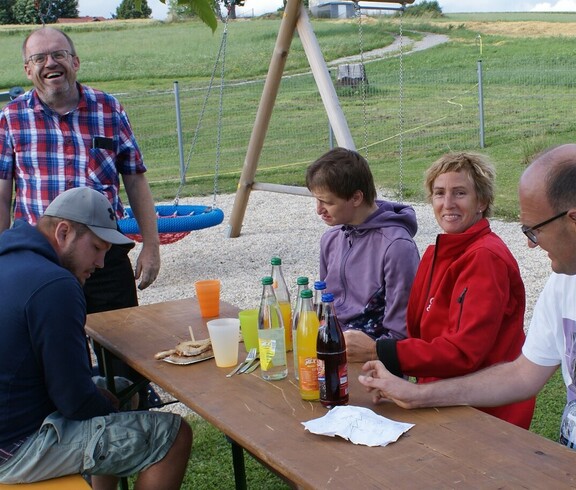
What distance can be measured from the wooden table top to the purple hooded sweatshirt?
0.55 metres

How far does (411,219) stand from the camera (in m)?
3.08

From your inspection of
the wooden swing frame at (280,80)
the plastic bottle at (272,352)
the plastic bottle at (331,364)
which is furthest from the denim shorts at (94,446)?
the wooden swing frame at (280,80)

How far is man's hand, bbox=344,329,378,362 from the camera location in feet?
8.09

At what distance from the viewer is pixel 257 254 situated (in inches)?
313

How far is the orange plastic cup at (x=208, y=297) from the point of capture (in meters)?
3.16

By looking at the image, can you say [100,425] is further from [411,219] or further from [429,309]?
[411,219]

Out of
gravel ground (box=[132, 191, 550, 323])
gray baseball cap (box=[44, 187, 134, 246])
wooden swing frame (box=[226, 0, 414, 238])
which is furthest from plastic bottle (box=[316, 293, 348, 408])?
gravel ground (box=[132, 191, 550, 323])

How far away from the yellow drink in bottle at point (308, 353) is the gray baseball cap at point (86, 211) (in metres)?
0.79

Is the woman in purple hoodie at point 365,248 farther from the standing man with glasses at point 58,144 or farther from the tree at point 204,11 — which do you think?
the standing man with glasses at point 58,144

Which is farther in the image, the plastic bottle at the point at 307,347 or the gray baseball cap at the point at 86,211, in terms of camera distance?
the gray baseball cap at the point at 86,211

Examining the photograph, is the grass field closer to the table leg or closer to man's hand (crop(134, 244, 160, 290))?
the table leg

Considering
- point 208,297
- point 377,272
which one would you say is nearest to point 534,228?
point 377,272

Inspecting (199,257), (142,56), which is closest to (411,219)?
(199,257)

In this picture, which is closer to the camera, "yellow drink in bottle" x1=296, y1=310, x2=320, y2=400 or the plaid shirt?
"yellow drink in bottle" x1=296, y1=310, x2=320, y2=400
